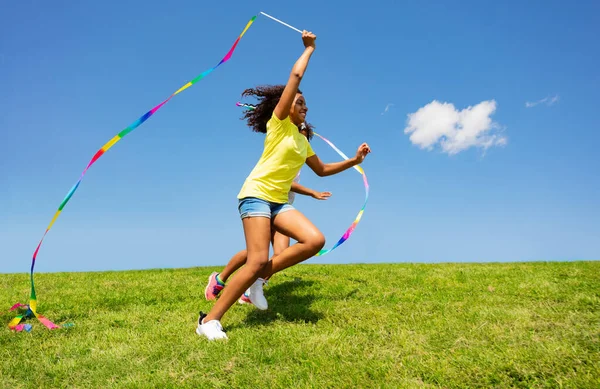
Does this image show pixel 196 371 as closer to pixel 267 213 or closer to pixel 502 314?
pixel 267 213

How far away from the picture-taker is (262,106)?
5.50m

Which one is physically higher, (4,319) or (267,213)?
(267,213)

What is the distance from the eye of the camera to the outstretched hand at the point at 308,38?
427 cm

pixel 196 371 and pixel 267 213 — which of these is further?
pixel 267 213

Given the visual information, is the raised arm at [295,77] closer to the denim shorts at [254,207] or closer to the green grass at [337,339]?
the denim shorts at [254,207]

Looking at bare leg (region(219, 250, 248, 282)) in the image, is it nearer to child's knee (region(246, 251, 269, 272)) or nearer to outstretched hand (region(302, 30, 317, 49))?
child's knee (region(246, 251, 269, 272))

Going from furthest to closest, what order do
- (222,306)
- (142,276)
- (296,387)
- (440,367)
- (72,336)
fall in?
(142,276)
(72,336)
(222,306)
(440,367)
(296,387)

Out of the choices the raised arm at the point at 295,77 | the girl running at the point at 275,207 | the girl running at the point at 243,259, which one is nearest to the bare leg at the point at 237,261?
the girl running at the point at 243,259

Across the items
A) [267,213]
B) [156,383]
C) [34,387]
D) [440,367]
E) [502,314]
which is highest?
[502,314]

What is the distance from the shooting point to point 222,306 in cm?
427

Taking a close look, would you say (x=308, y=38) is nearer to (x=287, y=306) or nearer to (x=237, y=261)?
(x=237, y=261)

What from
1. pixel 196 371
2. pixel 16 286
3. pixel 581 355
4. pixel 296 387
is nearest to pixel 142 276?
pixel 16 286

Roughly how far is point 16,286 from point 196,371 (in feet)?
22.2

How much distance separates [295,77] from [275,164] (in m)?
0.87
